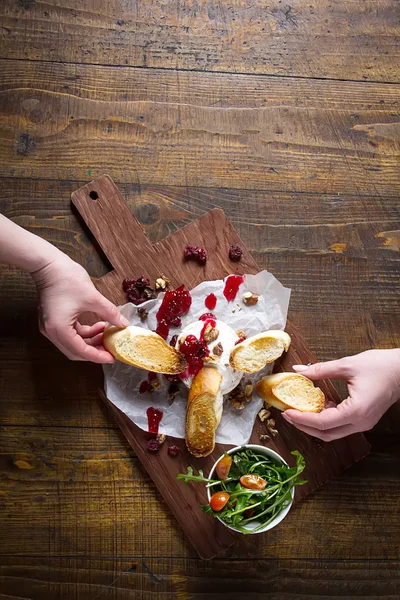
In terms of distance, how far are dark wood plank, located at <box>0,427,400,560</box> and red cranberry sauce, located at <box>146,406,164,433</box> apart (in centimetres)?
12

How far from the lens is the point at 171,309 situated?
1905 millimetres

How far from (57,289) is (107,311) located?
164mm

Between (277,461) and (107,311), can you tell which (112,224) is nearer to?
(107,311)

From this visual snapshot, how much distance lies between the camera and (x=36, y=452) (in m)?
1.90

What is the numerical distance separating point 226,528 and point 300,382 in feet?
1.73

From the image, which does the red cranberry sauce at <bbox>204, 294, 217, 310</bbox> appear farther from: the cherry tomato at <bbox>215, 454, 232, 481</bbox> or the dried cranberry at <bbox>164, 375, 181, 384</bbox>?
the cherry tomato at <bbox>215, 454, 232, 481</bbox>

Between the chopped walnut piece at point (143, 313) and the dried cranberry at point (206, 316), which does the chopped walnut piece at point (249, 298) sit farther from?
the chopped walnut piece at point (143, 313)

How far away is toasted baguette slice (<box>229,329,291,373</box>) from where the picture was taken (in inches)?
71.7

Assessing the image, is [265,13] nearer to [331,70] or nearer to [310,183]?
[331,70]

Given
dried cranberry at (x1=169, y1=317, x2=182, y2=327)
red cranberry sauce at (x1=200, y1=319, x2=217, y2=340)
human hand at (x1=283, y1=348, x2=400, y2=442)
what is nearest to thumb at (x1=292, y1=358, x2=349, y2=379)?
human hand at (x1=283, y1=348, x2=400, y2=442)

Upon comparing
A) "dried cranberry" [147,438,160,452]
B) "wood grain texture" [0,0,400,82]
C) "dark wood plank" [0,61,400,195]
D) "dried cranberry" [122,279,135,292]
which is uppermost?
"wood grain texture" [0,0,400,82]

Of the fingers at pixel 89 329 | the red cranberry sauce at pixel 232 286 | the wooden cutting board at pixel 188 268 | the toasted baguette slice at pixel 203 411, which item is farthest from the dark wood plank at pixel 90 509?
the red cranberry sauce at pixel 232 286

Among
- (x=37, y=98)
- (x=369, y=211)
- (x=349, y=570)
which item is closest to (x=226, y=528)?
(x=349, y=570)

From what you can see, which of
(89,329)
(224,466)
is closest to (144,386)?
(89,329)
